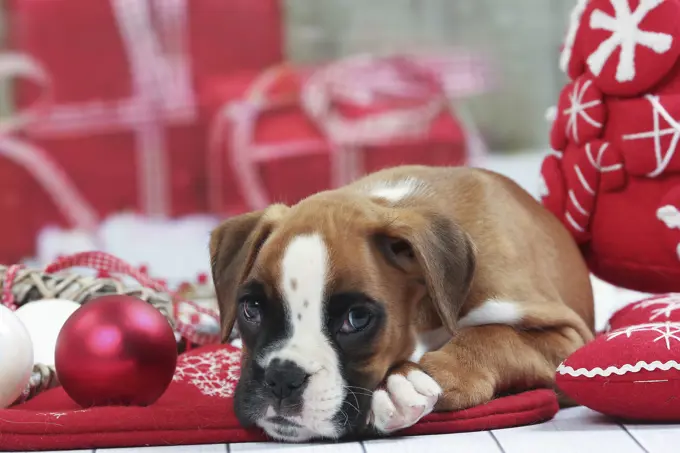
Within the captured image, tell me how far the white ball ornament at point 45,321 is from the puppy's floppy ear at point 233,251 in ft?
1.41

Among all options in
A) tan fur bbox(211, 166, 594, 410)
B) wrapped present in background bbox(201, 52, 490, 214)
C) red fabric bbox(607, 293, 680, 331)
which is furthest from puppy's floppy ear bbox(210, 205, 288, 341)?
wrapped present in background bbox(201, 52, 490, 214)

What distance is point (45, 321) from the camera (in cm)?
230

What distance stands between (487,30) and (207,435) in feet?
11.7

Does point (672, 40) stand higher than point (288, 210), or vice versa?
point (672, 40)

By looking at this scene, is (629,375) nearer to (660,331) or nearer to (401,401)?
(660,331)

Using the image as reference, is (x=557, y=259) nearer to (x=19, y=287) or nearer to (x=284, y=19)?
(x=19, y=287)

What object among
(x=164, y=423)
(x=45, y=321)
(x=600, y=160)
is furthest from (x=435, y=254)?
(x=45, y=321)

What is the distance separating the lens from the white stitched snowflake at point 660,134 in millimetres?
2285

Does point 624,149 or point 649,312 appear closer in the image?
point 649,312

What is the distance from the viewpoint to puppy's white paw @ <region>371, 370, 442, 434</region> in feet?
5.66

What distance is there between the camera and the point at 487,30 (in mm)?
4961

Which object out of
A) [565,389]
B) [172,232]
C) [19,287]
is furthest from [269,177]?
[565,389]

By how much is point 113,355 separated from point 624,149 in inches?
50.1

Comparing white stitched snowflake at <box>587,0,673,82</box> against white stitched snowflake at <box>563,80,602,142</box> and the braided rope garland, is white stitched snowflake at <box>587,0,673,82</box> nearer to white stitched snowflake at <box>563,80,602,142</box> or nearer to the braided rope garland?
white stitched snowflake at <box>563,80,602,142</box>
